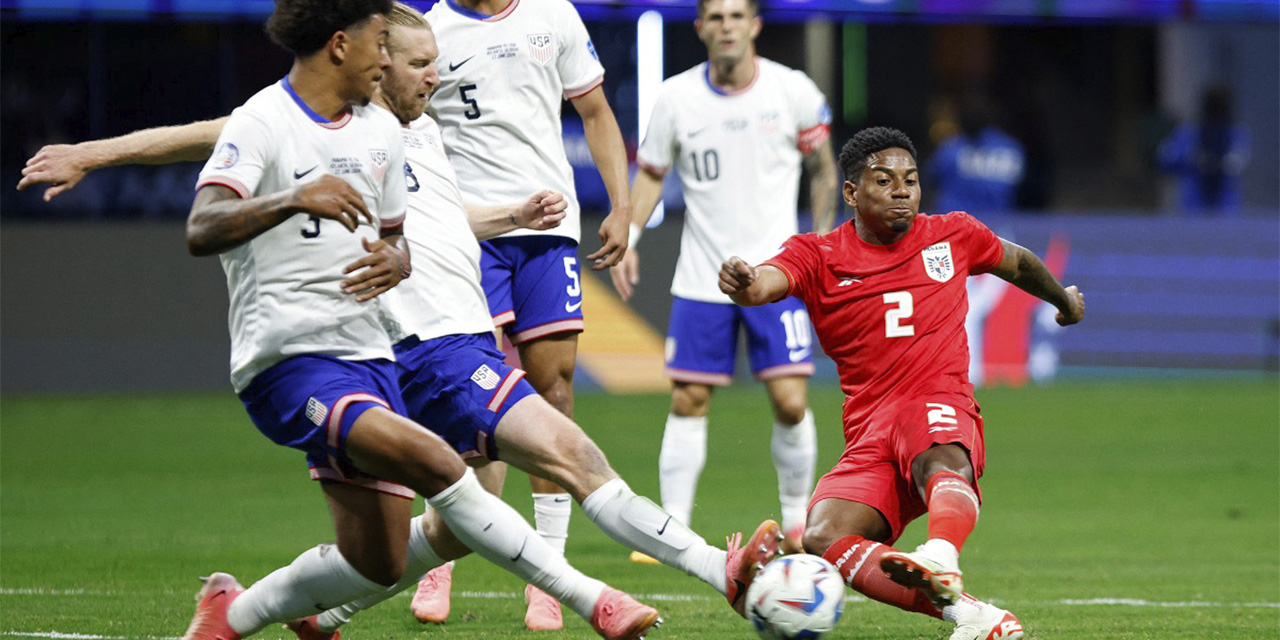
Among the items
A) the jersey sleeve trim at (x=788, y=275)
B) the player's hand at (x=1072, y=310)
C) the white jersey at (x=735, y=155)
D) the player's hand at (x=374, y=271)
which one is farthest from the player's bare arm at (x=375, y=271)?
the white jersey at (x=735, y=155)

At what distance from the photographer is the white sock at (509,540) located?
4668 millimetres

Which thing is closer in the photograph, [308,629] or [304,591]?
[304,591]

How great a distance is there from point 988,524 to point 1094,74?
17111 mm

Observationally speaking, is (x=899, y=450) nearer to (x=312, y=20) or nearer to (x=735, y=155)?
(x=312, y=20)

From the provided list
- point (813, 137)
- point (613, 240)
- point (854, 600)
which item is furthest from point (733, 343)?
point (613, 240)

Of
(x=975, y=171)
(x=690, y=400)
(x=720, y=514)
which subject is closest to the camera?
(x=690, y=400)

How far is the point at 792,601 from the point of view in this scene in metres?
4.73

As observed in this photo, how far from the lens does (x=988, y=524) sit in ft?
30.1

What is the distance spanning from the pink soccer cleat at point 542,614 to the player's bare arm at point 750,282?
4.29 feet

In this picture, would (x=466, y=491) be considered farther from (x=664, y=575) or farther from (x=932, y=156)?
(x=932, y=156)

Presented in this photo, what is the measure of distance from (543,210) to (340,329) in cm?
104

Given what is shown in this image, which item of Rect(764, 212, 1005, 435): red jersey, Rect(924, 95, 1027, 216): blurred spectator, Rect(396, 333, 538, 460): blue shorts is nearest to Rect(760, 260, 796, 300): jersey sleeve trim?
Rect(764, 212, 1005, 435): red jersey

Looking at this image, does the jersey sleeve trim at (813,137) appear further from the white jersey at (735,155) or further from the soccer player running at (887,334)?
the soccer player running at (887,334)

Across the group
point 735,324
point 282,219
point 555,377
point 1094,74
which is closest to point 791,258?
point 555,377
